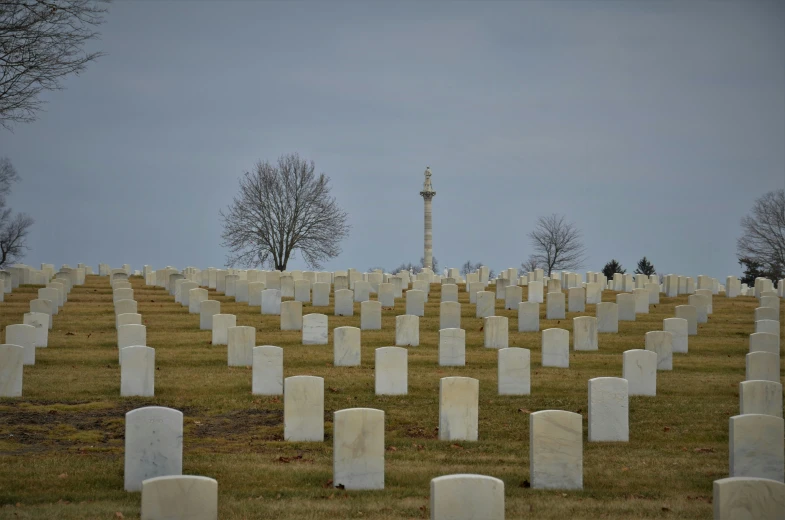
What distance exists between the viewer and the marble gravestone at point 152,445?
10219 millimetres

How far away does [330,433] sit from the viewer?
13.8 metres

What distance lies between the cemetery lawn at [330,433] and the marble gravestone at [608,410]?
0.19 meters

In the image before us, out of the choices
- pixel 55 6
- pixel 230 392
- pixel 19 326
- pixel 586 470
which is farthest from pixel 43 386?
pixel 586 470

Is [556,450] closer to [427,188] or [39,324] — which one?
[39,324]

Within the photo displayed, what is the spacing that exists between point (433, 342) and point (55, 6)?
11.2 metres

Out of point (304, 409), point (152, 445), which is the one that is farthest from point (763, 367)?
point (152, 445)

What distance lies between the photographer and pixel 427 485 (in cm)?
1065

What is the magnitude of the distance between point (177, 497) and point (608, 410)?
270 inches

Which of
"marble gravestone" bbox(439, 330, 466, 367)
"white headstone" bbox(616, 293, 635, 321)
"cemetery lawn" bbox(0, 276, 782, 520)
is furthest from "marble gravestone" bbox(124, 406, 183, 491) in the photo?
"white headstone" bbox(616, 293, 635, 321)

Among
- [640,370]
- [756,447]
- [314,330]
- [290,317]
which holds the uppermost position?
[290,317]

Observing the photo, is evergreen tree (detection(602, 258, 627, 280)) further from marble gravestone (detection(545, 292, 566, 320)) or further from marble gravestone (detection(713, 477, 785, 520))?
marble gravestone (detection(713, 477, 785, 520))

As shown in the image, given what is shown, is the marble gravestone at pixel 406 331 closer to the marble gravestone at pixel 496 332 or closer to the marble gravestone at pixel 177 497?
the marble gravestone at pixel 496 332

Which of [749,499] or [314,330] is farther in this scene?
[314,330]

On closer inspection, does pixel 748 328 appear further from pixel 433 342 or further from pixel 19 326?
pixel 19 326
